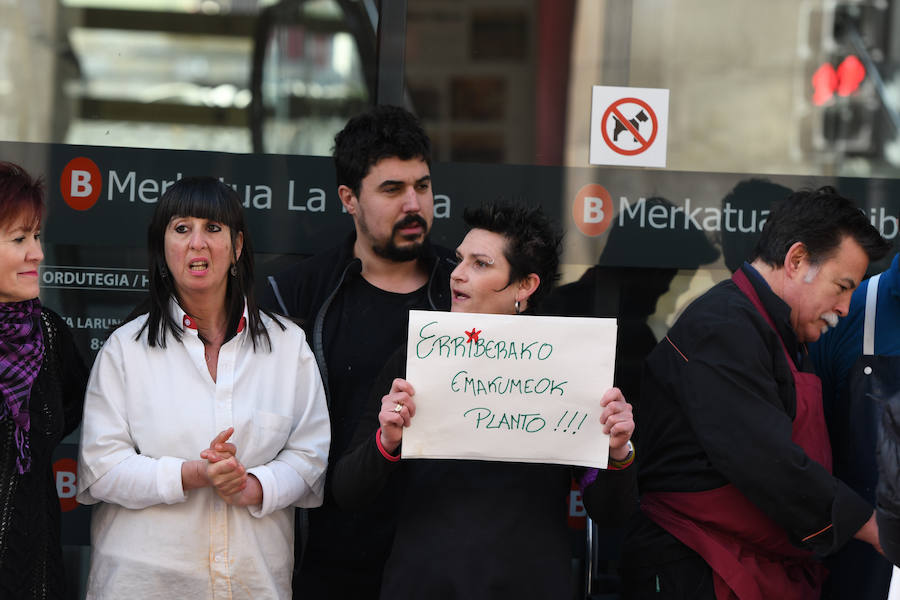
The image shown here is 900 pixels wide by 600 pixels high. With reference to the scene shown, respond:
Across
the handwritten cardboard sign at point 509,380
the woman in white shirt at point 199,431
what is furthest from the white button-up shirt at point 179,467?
the handwritten cardboard sign at point 509,380

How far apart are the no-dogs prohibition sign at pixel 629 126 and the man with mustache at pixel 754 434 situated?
1.06 meters

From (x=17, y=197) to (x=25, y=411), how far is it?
22.2 inches

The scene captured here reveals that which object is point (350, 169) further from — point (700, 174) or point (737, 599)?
point (737, 599)

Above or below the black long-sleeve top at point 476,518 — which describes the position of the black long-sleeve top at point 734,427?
above

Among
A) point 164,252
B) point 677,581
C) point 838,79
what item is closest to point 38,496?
point 164,252

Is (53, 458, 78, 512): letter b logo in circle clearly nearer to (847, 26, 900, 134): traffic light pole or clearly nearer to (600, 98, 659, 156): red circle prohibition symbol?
(600, 98, 659, 156): red circle prohibition symbol

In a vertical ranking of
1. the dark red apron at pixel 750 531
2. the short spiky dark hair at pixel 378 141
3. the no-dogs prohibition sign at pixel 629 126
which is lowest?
the dark red apron at pixel 750 531

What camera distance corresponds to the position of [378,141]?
345 centimetres

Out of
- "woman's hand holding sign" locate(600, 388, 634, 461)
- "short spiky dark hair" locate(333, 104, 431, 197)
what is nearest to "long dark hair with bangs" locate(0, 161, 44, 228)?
"short spiky dark hair" locate(333, 104, 431, 197)

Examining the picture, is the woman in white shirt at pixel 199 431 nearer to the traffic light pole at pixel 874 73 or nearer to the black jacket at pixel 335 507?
the black jacket at pixel 335 507

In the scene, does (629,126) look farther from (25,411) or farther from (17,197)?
(25,411)

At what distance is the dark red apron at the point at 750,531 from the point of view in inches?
114

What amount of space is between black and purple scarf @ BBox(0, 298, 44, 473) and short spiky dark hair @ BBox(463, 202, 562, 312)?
1.23 m

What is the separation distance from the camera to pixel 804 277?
3020 mm
